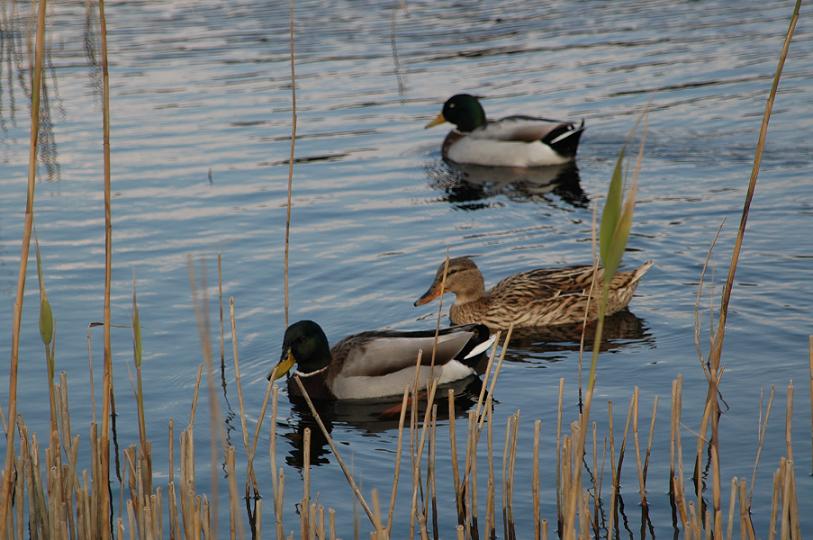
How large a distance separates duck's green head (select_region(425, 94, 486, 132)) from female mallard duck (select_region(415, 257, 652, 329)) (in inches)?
244

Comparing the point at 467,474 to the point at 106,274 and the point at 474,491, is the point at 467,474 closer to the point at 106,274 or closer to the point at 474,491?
the point at 474,491

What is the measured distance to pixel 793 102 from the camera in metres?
Answer: 15.2

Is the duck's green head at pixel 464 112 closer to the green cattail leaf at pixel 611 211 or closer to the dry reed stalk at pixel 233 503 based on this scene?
the dry reed stalk at pixel 233 503

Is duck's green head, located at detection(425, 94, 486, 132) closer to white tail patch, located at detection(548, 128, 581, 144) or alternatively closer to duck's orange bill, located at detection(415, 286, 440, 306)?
white tail patch, located at detection(548, 128, 581, 144)

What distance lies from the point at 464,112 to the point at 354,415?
854 cm

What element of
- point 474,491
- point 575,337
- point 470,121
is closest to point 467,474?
point 474,491

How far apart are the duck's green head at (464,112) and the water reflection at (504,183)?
23.6 inches

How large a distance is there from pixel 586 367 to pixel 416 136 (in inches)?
335

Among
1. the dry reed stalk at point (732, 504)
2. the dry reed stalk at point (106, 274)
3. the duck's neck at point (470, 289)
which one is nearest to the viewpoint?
the dry reed stalk at point (106, 274)

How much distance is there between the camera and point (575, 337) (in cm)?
915

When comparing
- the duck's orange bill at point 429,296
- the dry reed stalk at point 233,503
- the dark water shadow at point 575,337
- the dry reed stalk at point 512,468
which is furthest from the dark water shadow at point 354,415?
the dry reed stalk at point 233,503

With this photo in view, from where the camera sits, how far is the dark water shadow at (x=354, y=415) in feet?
23.4

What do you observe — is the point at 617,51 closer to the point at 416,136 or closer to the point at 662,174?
the point at 416,136

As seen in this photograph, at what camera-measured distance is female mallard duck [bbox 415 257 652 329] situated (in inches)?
370
